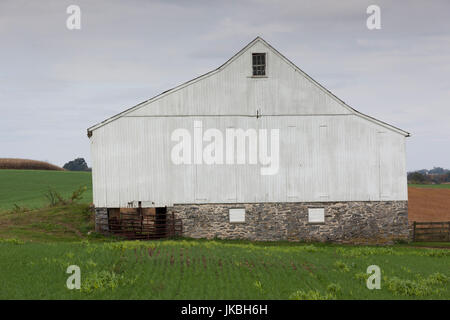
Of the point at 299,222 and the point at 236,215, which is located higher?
the point at 236,215

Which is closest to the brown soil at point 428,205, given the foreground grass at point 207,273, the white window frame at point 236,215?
the white window frame at point 236,215

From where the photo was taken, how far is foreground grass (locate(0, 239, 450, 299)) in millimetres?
14016

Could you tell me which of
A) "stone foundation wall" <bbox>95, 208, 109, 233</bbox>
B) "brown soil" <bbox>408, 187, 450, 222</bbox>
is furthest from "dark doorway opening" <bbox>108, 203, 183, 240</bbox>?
"brown soil" <bbox>408, 187, 450, 222</bbox>

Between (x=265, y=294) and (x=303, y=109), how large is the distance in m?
18.9

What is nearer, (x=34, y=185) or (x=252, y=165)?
(x=252, y=165)

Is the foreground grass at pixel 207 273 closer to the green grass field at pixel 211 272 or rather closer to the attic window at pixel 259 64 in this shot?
the green grass field at pixel 211 272

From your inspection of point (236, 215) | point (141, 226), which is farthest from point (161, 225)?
point (236, 215)

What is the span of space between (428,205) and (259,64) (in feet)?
104

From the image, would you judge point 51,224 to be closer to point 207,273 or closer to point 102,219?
point 102,219

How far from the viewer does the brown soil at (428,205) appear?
45938 millimetres

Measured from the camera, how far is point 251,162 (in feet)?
100

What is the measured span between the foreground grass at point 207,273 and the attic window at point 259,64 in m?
12.6
